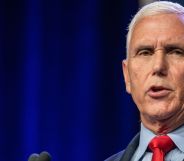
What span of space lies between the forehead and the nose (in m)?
0.04

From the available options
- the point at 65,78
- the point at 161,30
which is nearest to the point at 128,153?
the point at 161,30

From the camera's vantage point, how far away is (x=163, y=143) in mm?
1420

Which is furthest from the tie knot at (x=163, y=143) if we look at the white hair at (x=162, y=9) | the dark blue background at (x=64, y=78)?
the dark blue background at (x=64, y=78)

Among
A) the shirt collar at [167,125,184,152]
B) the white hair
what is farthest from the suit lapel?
the white hair

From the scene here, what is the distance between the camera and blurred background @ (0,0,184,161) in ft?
7.96

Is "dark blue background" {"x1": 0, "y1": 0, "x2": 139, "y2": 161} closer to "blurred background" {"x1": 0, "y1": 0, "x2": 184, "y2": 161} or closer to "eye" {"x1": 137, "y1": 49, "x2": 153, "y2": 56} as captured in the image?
"blurred background" {"x1": 0, "y1": 0, "x2": 184, "y2": 161}

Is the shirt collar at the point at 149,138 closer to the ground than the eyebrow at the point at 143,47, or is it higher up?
closer to the ground

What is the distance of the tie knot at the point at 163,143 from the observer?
4.64 feet

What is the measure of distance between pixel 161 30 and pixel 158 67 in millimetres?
121

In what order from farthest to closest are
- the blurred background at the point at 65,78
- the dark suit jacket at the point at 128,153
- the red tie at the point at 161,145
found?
the blurred background at the point at 65,78
the dark suit jacket at the point at 128,153
the red tie at the point at 161,145

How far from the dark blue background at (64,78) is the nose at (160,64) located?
978 millimetres

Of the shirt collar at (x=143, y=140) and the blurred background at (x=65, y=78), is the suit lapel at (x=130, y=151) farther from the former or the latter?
the blurred background at (x=65, y=78)

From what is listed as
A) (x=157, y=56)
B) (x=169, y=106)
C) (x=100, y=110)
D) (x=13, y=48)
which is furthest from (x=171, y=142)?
(x=13, y=48)

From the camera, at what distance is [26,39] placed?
2461 millimetres
